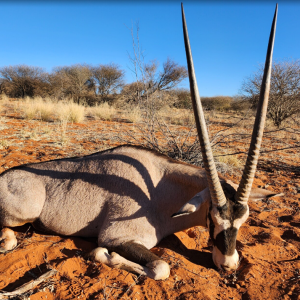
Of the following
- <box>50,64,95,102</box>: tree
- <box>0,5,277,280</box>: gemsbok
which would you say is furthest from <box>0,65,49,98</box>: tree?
<box>0,5,277,280</box>: gemsbok

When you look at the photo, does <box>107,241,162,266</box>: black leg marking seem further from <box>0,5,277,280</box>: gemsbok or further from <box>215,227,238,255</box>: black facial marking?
<box>215,227,238,255</box>: black facial marking

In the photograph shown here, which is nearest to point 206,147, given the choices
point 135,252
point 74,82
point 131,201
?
point 131,201

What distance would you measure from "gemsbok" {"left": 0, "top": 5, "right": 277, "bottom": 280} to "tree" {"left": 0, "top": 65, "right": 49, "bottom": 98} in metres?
30.4

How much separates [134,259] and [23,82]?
34753 millimetres

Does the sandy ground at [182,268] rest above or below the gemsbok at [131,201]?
below

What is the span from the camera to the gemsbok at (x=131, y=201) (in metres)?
2.48

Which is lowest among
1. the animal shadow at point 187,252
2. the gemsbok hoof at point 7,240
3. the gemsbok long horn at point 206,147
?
the animal shadow at point 187,252

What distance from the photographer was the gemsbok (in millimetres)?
2484

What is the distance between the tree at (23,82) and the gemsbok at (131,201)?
30366 millimetres

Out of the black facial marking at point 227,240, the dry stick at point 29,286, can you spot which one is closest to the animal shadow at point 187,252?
the black facial marking at point 227,240

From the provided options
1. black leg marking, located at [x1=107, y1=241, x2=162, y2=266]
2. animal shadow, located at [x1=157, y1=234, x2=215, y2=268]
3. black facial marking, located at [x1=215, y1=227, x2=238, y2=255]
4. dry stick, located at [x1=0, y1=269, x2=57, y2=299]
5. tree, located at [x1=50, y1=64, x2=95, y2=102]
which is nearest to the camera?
dry stick, located at [x1=0, y1=269, x2=57, y2=299]

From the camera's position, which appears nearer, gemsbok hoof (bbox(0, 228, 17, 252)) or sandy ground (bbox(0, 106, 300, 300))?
sandy ground (bbox(0, 106, 300, 300))

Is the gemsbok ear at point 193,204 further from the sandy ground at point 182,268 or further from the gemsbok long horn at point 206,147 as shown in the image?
the sandy ground at point 182,268

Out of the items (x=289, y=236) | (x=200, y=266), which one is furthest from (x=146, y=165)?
(x=289, y=236)
